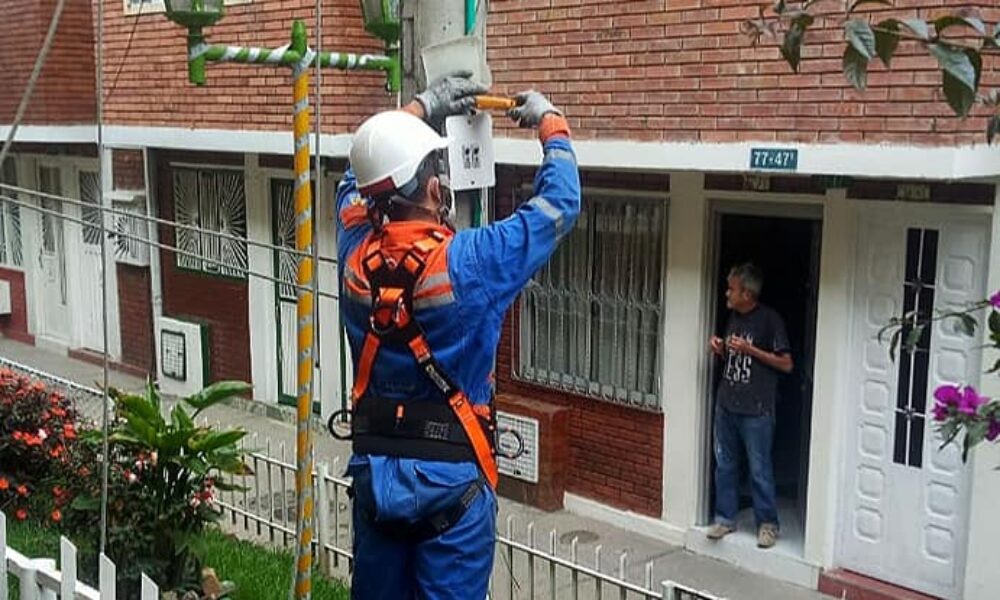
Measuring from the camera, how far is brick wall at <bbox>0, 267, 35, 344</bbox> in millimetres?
14695

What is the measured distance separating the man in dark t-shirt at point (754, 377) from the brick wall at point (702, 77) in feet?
3.50

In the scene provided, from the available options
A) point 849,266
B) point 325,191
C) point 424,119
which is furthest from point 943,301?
point 325,191

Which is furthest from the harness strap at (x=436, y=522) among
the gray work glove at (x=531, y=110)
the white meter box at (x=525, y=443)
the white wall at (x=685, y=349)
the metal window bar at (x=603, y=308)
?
the white meter box at (x=525, y=443)

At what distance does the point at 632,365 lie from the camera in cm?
801

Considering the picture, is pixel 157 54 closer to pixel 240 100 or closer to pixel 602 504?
pixel 240 100

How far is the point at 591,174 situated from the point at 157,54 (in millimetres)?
4921

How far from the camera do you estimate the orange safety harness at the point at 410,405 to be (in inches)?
123

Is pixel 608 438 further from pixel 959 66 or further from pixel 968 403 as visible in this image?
pixel 959 66

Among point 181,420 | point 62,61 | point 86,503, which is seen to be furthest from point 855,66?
point 62,61

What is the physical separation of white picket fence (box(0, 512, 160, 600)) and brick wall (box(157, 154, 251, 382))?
714cm

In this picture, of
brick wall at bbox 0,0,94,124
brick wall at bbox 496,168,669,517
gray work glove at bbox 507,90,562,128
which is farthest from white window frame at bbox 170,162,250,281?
gray work glove at bbox 507,90,562,128

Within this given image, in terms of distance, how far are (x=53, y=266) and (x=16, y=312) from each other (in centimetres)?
120

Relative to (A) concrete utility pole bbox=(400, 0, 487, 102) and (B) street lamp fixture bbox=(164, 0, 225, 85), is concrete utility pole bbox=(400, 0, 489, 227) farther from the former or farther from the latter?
(B) street lamp fixture bbox=(164, 0, 225, 85)

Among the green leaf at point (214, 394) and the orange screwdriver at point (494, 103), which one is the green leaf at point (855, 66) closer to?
the orange screwdriver at point (494, 103)
